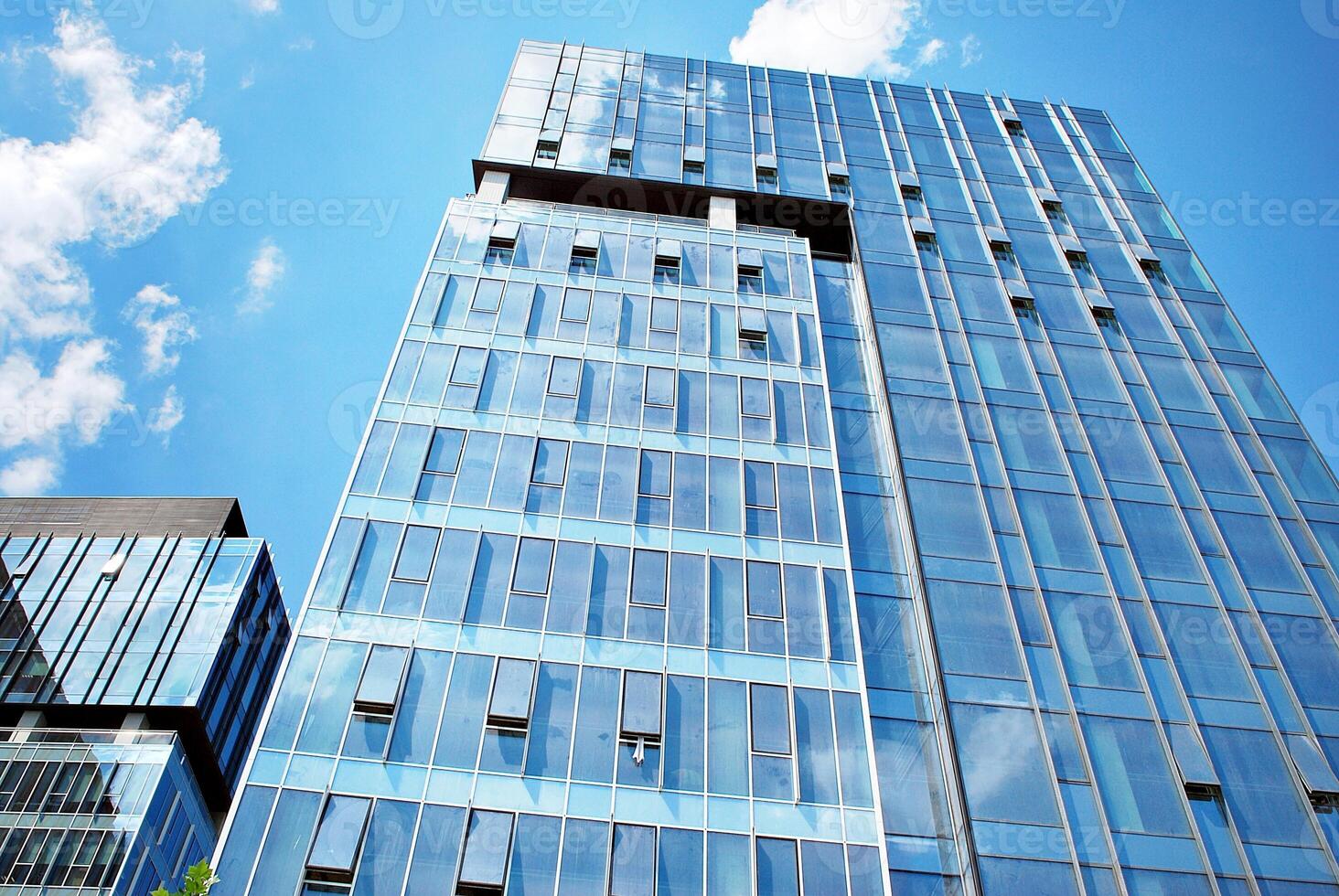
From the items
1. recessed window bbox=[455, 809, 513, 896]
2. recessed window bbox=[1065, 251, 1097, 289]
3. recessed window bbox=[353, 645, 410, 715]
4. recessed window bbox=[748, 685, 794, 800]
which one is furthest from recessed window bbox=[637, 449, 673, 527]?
recessed window bbox=[1065, 251, 1097, 289]

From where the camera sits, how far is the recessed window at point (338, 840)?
19.6 meters

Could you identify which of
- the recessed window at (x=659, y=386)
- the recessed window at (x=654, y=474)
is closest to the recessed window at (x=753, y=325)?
the recessed window at (x=659, y=386)

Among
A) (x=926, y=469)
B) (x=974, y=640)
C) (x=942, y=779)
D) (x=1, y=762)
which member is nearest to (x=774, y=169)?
(x=926, y=469)

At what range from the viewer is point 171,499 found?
68375 millimetres

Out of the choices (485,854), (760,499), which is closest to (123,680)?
(760,499)

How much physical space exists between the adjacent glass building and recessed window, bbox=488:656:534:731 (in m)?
30.9

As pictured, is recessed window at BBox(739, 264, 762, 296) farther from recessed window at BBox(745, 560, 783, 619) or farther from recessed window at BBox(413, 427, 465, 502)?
recessed window at BBox(745, 560, 783, 619)

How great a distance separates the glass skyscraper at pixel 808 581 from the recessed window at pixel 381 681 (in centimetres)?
8

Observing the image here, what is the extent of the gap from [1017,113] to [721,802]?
3972 centimetres

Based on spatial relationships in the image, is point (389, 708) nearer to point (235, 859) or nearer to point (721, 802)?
point (235, 859)

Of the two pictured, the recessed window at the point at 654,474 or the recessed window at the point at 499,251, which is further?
the recessed window at the point at 499,251

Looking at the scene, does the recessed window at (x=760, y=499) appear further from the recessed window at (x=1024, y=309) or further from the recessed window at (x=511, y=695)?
the recessed window at (x=1024, y=309)

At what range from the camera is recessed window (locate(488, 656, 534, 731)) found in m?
22.3

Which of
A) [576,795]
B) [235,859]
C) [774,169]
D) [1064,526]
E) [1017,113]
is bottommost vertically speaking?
[235,859]
